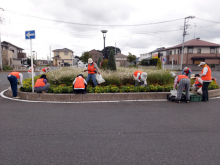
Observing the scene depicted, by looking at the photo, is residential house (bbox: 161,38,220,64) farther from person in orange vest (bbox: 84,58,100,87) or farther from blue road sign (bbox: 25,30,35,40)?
blue road sign (bbox: 25,30,35,40)

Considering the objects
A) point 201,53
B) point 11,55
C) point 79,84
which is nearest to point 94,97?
point 79,84

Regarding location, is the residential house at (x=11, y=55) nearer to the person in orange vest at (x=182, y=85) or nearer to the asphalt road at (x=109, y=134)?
the asphalt road at (x=109, y=134)

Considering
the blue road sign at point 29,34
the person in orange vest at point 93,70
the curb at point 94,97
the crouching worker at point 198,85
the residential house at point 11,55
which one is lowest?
the curb at point 94,97

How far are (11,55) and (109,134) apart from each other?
45.6 meters

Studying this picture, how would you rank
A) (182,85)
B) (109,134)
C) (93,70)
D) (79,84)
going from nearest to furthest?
(109,134)
(182,85)
(79,84)
(93,70)

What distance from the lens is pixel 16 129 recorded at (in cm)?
413

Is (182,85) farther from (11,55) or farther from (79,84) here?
(11,55)

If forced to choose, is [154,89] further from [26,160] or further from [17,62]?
[17,62]

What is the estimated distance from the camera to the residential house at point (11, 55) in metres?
38.4

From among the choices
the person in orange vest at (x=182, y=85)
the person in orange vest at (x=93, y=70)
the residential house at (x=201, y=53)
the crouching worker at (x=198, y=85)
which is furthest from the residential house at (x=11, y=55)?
the residential house at (x=201, y=53)

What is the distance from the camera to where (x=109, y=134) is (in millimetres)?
3869

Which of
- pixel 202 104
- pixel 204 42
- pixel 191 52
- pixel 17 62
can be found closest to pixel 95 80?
pixel 202 104

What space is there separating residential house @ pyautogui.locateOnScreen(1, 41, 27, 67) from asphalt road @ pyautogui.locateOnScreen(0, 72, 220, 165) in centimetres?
3794

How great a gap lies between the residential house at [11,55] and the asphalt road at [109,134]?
37.9 meters
